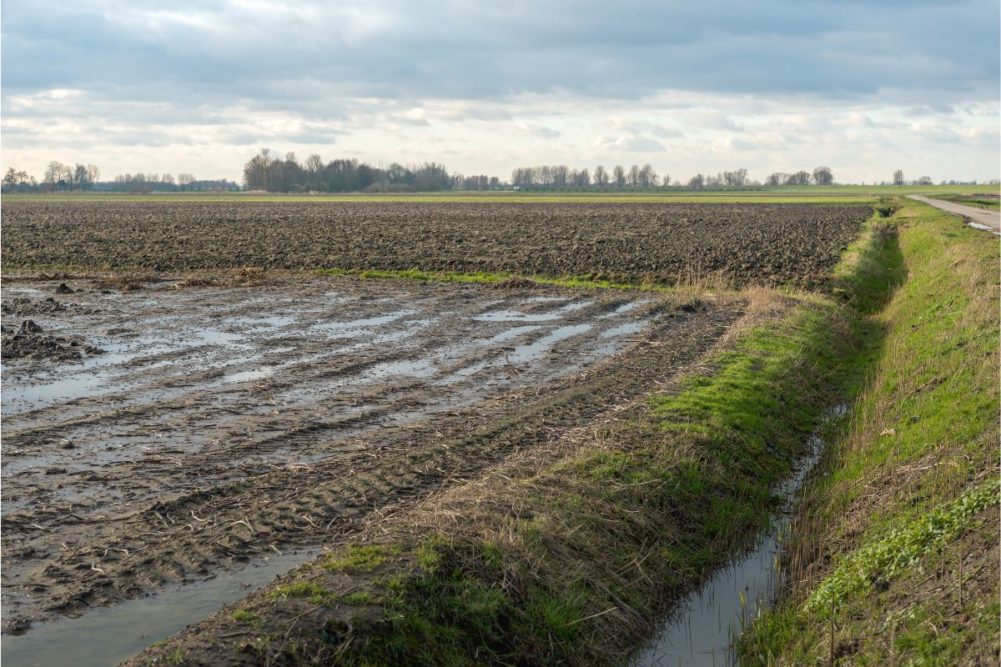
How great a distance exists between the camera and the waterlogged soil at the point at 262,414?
875 centimetres

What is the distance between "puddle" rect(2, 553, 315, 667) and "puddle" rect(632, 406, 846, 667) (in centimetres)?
360

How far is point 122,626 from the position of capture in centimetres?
727

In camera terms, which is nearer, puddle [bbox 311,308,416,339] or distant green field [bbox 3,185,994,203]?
puddle [bbox 311,308,416,339]

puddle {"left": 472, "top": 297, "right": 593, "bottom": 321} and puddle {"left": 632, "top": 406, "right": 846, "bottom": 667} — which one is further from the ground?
puddle {"left": 472, "top": 297, "right": 593, "bottom": 321}

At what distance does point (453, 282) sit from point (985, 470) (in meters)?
22.9

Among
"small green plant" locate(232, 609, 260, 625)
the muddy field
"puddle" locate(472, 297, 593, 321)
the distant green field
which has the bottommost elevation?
"puddle" locate(472, 297, 593, 321)

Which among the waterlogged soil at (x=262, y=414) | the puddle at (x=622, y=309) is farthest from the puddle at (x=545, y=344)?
the puddle at (x=622, y=309)

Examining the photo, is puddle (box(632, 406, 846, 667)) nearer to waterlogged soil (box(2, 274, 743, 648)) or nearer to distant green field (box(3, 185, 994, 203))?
waterlogged soil (box(2, 274, 743, 648))

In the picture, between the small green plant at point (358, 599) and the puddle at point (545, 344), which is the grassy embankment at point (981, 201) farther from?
the small green plant at point (358, 599)

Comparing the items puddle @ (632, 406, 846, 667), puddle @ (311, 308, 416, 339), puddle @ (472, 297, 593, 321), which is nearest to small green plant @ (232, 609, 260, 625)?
puddle @ (632, 406, 846, 667)

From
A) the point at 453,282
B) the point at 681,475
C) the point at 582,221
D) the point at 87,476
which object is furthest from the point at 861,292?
the point at 582,221

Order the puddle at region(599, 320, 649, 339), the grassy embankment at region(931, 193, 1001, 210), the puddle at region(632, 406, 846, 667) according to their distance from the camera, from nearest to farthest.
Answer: the puddle at region(632, 406, 846, 667)
the puddle at region(599, 320, 649, 339)
the grassy embankment at region(931, 193, 1001, 210)

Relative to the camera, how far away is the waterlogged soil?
875 cm

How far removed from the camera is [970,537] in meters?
8.12
